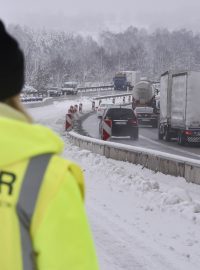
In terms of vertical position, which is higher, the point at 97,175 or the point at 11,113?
the point at 11,113

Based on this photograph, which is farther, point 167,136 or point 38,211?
point 167,136

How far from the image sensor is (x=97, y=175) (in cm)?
1444

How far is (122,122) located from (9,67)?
1128 inches

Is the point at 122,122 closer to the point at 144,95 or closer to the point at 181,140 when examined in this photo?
the point at 181,140

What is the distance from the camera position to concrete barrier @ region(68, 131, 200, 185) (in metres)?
12.4

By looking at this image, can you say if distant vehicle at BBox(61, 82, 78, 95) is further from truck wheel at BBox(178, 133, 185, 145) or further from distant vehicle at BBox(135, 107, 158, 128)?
truck wheel at BBox(178, 133, 185, 145)

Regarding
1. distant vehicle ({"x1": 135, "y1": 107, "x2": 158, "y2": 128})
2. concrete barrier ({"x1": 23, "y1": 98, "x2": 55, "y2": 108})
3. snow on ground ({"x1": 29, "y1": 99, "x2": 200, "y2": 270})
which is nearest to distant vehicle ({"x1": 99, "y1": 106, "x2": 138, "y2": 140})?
distant vehicle ({"x1": 135, "y1": 107, "x2": 158, "y2": 128})

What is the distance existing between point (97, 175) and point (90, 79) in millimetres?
143579

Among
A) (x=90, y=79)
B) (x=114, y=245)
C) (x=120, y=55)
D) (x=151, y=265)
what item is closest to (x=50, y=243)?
(x=151, y=265)

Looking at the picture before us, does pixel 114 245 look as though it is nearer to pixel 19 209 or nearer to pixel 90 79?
pixel 19 209

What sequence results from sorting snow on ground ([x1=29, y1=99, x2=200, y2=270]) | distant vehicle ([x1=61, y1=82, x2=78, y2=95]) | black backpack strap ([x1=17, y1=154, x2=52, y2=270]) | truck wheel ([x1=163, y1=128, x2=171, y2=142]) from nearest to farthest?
black backpack strap ([x1=17, y1=154, x2=52, y2=270]), snow on ground ([x1=29, y1=99, x2=200, y2=270]), truck wheel ([x1=163, y1=128, x2=171, y2=142]), distant vehicle ([x1=61, y1=82, x2=78, y2=95])

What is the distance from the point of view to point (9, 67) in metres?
1.89

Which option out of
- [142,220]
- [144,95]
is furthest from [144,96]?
[142,220]

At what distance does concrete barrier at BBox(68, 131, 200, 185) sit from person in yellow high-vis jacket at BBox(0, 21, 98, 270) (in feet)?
34.0
